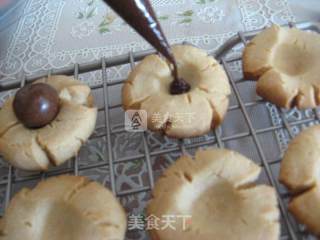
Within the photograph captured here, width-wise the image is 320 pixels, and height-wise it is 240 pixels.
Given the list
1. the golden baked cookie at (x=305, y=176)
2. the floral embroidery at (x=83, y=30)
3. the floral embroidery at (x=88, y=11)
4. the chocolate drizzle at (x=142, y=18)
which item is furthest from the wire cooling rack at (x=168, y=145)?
the floral embroidery at (x=88, y=11)

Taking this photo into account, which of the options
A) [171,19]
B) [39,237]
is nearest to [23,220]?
[39,237]

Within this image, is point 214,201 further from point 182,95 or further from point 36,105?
point 36,105

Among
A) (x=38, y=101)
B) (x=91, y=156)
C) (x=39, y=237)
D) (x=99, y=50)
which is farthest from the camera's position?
(x=99, y=50)

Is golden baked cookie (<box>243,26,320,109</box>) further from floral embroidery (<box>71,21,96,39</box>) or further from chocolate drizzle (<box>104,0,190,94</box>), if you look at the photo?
floral embroidery (<box>71,21,96,39</box>)

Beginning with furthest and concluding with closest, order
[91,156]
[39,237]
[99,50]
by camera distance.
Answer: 1. [99,50]
2. [91,156]
3. [39,237]

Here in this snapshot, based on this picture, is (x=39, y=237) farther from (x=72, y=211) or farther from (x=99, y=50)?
(x=99, y=50)

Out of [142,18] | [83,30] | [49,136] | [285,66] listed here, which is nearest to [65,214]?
[49,136]

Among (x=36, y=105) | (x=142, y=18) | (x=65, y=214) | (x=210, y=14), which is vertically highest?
(x=142, y=18)
